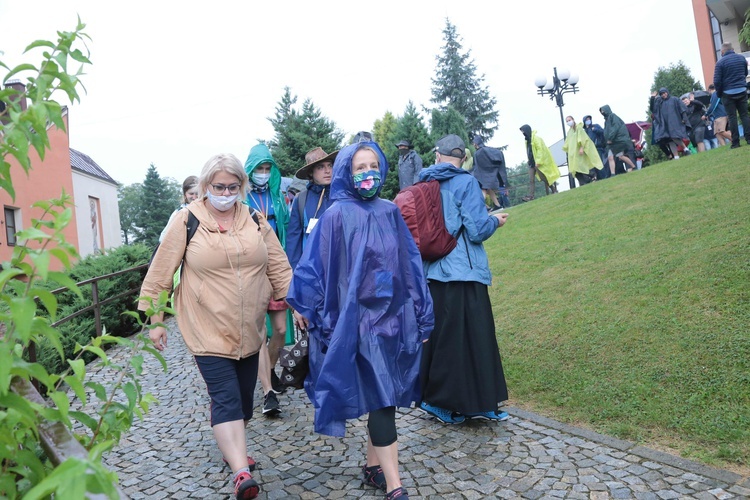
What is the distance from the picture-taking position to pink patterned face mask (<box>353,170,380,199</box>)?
12.7 feet

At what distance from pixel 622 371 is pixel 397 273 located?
8.74 ft

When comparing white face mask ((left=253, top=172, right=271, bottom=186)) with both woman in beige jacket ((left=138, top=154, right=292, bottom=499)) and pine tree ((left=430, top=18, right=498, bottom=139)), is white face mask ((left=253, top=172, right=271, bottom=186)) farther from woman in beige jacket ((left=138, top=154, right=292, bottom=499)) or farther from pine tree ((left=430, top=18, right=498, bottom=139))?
pine tree ((left=430, top=18, right=498, bottom=139))

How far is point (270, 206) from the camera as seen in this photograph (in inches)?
250

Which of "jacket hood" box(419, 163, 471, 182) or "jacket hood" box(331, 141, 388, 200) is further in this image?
"jacket hood" box(419, 163, 471, 182)

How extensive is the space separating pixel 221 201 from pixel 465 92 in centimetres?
5536

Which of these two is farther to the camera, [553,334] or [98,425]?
[553,334]

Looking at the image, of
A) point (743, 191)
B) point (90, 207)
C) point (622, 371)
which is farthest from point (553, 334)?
point (90, 207)

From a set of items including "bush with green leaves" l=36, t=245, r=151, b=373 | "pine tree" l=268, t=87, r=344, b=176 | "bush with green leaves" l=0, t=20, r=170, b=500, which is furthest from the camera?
"pine tree" l=268, t=87, r=344, b=176

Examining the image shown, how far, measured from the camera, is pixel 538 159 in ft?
58.6

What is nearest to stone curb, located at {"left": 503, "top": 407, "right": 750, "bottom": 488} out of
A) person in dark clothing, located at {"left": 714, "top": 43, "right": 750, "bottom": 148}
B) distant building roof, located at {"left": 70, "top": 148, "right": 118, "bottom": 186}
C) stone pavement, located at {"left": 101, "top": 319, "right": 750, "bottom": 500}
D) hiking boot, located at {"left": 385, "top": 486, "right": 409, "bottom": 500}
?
stone pavement, located at {"left": 101, "top": 319, "right": 750, "bottom": 500}

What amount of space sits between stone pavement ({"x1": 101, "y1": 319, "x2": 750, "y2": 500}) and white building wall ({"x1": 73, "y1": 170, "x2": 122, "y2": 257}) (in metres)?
31.8

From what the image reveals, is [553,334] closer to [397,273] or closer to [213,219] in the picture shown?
[397,273]

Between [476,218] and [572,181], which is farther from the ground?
[572,181]

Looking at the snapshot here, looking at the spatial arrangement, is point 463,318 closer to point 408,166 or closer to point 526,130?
point 408,166
